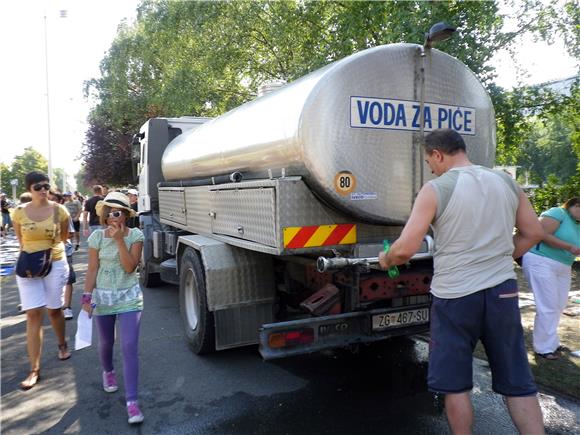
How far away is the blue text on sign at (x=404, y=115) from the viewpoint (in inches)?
134

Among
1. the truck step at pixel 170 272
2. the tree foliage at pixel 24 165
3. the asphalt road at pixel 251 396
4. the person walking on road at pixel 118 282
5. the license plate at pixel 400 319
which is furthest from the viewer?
the tree foliage at pixel 24 165

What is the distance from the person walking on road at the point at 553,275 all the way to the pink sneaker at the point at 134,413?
3707mm

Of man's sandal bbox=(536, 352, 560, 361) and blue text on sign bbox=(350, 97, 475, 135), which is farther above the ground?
blue text on sign bbox=(350, 97, 475, 135)

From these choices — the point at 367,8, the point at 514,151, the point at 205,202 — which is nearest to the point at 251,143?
the point at 205,202

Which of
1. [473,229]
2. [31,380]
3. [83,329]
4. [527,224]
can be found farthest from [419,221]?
[31,380]

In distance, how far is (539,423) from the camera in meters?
2.37

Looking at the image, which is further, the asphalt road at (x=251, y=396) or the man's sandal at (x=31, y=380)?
the man's sandal at (x=31, y=380)

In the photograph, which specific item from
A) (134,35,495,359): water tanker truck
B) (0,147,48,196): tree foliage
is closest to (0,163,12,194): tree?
(0,147,48,196): tree foliage

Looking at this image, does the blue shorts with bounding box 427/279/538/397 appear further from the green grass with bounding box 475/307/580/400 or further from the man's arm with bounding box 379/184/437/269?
the green grass with bounding box 475/307/580/400

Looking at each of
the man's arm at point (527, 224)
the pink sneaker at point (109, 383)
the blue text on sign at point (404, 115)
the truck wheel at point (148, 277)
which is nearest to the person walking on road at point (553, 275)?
the blue text on sign at point (404, 115)

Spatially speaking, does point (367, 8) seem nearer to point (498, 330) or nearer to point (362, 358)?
point (362, 358)

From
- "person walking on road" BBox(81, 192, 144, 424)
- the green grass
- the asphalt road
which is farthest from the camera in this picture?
the green grass

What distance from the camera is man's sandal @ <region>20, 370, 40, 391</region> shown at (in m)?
3.95

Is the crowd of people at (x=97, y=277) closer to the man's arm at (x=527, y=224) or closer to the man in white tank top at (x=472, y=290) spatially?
the man in white tank top at (x=472, y=290)
